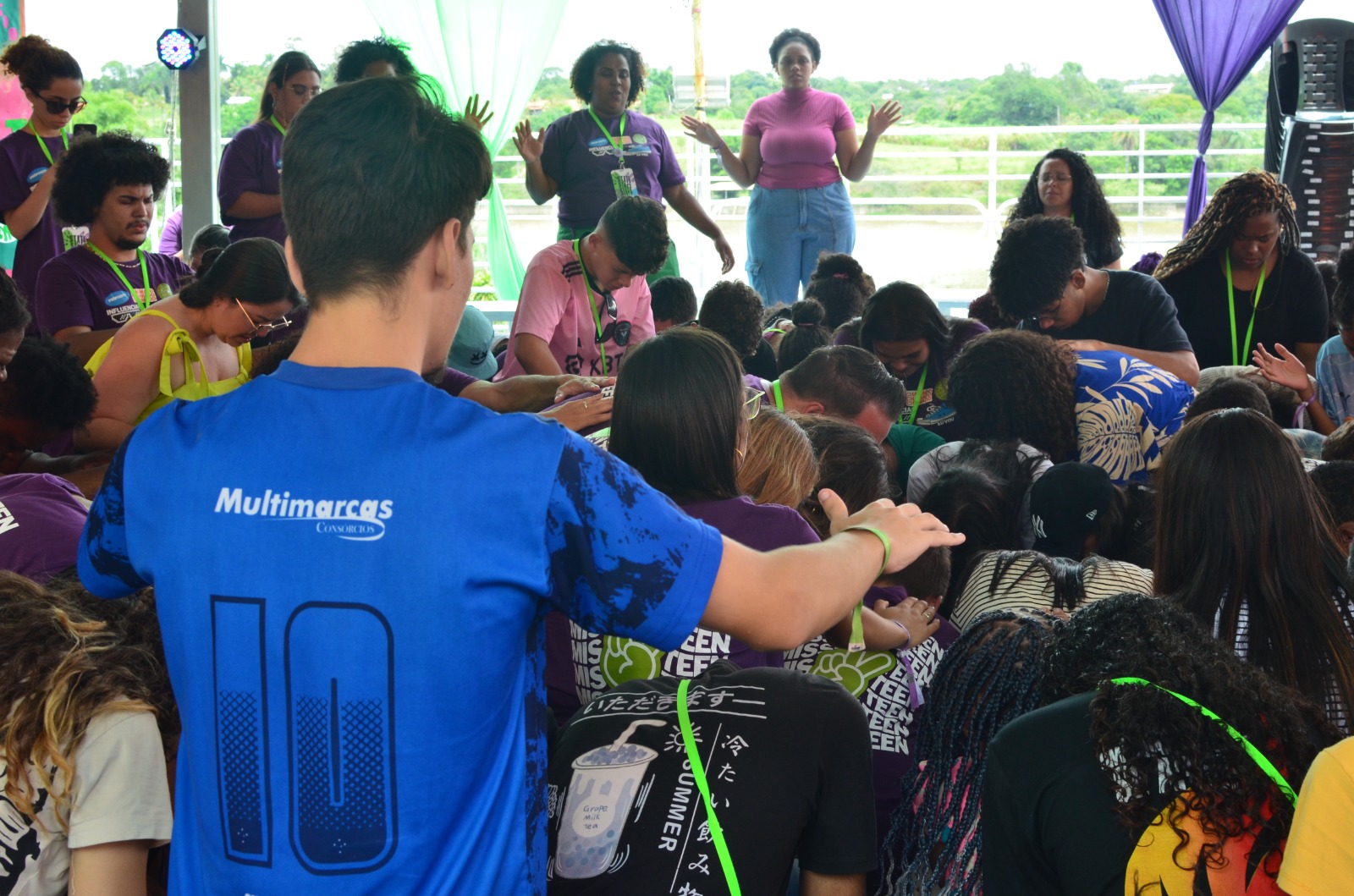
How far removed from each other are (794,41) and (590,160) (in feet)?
5.00

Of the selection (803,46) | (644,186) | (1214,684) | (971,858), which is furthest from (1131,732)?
(803,46)

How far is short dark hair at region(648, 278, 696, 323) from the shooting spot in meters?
4.46

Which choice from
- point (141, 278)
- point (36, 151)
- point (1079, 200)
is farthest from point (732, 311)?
point (36, 151)

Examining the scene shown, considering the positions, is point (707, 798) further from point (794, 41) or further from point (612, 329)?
point (794, 41)

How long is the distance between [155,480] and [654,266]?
3.04 metres

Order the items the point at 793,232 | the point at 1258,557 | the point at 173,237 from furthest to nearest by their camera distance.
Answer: the point at 173,237 < the point at 793,232 < the point at 1258,557

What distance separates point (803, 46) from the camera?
6102 millimetres

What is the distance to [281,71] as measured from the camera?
484cm

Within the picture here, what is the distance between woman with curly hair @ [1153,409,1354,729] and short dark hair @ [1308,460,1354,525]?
0.47 m

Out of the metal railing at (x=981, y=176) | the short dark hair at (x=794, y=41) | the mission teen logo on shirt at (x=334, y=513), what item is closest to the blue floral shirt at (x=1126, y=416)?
the mission teen logo on shirt at (x=334, y=513)

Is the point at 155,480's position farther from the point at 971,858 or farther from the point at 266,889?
the point at 971,858

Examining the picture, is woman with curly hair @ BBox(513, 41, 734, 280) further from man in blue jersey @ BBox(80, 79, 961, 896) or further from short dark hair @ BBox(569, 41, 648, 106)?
man in blue jersey @ BBox(80, 79, 961, 896)

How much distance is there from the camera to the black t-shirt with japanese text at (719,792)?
1325 mm

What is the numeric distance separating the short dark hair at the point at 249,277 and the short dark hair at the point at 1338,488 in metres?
2.51
